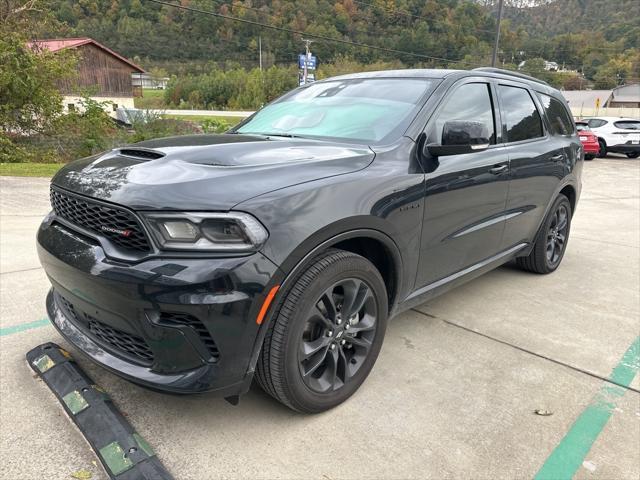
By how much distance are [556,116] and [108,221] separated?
4.17 meters

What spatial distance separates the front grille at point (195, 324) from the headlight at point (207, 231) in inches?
10.7

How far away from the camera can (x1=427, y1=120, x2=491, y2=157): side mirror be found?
9.15ft

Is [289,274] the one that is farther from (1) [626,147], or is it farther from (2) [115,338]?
(1) [626,147]

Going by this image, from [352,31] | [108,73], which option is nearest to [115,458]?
[108,73]

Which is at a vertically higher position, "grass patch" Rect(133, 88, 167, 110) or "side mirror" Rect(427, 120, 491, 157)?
"side mirror" Rect(427, 120, 491, 157)

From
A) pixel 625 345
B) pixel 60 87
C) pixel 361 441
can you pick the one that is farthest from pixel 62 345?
pixel 60 87

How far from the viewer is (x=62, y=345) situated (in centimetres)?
306

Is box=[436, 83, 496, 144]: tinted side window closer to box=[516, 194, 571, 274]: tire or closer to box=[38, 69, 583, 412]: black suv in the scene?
box=[38, 69, 583, 412]: black suv

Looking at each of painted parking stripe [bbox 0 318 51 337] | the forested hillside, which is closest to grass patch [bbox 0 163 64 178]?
painted parking stripe [bbox 0 318 51 337]

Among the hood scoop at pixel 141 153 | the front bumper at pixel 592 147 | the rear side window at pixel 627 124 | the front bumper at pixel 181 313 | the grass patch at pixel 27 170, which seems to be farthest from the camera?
the rear side window at pixel 627 124

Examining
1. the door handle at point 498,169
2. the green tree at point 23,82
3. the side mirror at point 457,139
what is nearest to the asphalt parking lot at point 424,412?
the door handle at point 498,169

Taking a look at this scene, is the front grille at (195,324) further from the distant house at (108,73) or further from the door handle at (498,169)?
the distant house at (108,73)

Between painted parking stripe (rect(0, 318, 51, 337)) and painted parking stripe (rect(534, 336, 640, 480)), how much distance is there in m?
3.16

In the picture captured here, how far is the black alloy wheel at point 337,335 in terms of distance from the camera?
2338 millimetres
